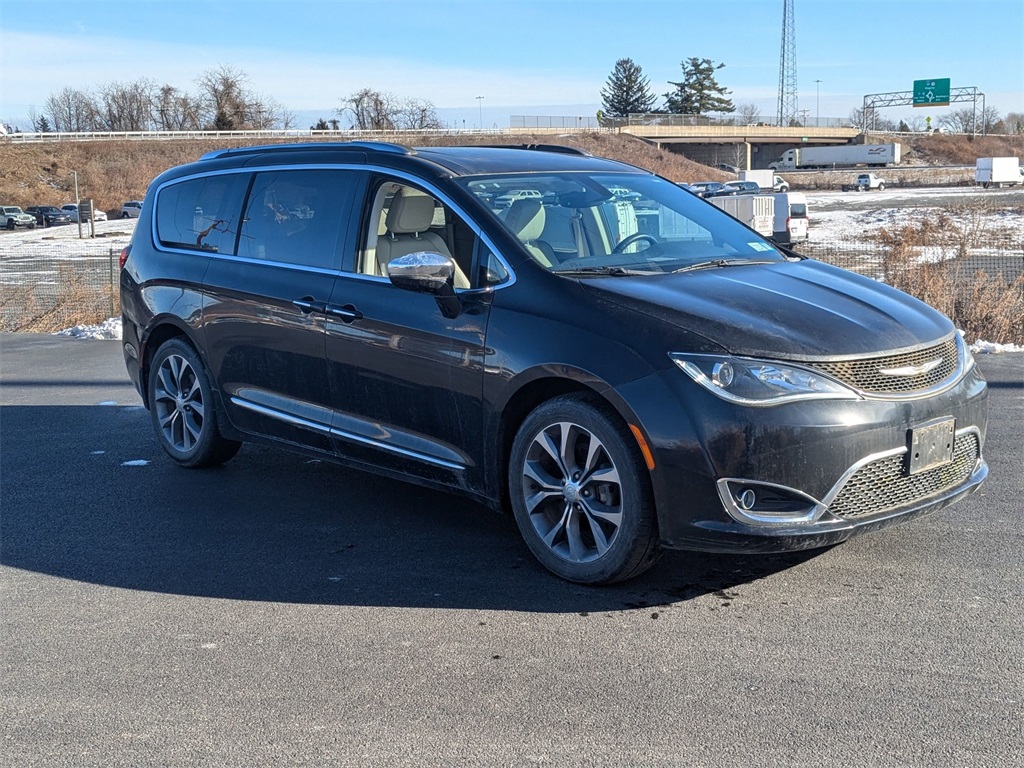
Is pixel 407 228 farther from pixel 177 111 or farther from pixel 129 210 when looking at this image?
pixel 177 111

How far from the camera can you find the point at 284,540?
548cm

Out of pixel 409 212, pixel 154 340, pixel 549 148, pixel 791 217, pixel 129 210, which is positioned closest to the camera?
pixel 409 212

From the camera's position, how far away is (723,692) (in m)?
3.62

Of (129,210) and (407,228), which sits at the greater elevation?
(129,210)

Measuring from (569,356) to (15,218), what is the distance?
5769cm

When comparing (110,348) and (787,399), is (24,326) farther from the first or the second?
(787,399)

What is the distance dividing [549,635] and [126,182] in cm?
7820

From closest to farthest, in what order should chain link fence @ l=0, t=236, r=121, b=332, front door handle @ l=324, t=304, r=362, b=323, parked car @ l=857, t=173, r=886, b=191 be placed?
1. front door handle @ l=324, t=304, r=362, b=323
2. chain link fence @ l=0, t=236, r=121, b=332
3. parked car @ l=857, t=173, r=886, b=191

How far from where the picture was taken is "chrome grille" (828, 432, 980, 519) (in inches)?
168

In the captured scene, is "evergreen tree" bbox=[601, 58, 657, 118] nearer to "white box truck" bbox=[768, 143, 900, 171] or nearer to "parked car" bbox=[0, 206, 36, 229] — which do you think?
"white box truck" bbox=[768, 143, 900, 171]

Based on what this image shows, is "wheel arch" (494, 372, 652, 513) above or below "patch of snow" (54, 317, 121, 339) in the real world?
above

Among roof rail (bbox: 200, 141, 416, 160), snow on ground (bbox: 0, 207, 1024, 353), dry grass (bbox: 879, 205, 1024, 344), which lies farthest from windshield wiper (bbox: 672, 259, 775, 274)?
snow on ground (bbox: 0, 207, 1024, 353)

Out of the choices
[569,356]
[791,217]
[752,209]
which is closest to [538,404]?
[569,356]

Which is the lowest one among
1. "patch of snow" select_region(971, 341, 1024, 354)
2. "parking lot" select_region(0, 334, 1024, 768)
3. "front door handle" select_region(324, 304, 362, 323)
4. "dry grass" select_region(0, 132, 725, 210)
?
"parking lot" select_region(0, 334, 1024, 768)
